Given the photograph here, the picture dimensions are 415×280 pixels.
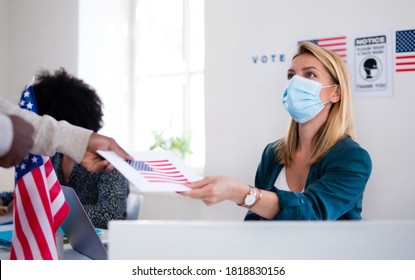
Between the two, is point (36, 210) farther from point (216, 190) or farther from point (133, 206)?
point (133, 206)

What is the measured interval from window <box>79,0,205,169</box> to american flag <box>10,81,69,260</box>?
2.87 meters

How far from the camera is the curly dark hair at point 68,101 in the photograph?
260 cm

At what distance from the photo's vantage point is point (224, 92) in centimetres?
311

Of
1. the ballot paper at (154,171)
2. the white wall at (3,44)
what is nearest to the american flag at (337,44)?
the ballot paper at (154,171)

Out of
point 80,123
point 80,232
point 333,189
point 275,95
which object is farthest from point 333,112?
point 80,123

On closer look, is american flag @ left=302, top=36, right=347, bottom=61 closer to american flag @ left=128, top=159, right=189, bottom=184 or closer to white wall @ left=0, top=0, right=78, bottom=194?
american flag @ left=128, top=159, right=189, bottom=184

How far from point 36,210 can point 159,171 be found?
25.7 inches

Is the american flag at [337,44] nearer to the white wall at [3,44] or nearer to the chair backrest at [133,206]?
the chair backrest at [133,206]

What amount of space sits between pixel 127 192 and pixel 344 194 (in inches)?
53.0

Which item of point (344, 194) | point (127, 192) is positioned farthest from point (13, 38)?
point (344, 194)

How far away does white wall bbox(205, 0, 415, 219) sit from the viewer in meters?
2.48

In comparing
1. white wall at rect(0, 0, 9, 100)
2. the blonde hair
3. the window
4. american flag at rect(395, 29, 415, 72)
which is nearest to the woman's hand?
the blonde hair

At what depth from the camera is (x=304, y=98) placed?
6.79ft
